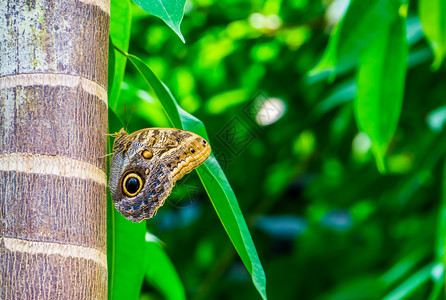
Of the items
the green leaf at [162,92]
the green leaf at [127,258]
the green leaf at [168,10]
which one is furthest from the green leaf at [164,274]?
the green leaf at [168,10]

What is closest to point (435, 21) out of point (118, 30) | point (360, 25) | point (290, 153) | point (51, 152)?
point (360, 25)

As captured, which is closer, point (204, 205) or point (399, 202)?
point (399, 202)

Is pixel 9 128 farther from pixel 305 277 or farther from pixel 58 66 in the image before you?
pixel 305 277

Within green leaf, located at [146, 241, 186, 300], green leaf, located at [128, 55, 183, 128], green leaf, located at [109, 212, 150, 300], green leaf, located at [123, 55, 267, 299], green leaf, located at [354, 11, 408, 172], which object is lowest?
green leaf, located at [146, 241, 186, 300]

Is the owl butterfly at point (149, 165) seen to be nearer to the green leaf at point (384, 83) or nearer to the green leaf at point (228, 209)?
the green leaf at point (228, 209)

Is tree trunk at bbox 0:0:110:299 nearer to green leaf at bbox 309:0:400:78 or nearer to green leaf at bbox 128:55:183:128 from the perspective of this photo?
green leaf at bbox 128:55:183:128

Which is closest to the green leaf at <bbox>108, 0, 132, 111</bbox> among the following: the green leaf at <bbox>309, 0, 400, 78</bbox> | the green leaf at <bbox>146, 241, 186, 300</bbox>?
the green leaf at <bbox>146, 241, 186, 300</bbox>

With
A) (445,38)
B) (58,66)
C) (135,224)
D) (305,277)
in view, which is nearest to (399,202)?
(305,277)
